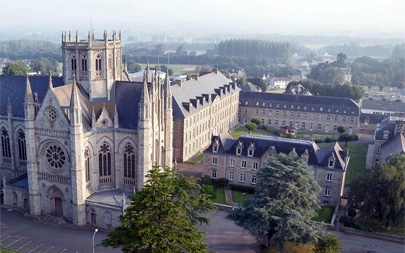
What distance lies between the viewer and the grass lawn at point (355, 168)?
7588cm

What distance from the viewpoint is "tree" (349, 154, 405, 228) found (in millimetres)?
52844

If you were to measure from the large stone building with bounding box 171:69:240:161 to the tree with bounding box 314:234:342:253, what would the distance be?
1721 inches

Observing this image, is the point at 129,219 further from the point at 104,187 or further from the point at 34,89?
the point at 34,89

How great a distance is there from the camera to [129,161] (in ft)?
188

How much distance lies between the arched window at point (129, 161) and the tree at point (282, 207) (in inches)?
675

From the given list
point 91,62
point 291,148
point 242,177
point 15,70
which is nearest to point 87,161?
point 91,62

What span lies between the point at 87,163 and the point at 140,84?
14152mm

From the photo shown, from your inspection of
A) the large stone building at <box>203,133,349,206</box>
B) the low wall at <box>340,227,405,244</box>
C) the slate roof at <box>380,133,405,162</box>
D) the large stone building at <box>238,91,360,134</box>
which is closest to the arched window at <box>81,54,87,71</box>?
the large stone building at <box>203,133,349,206</box>

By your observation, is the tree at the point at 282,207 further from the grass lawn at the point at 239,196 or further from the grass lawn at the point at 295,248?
the grass lawn at the point at 239,196

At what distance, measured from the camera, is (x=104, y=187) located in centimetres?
5800

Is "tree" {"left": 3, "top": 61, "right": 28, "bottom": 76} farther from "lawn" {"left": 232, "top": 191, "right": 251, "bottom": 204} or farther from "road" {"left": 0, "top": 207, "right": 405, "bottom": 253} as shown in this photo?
"lawn" {"left": 232, "top": 191, "right": 251, "bottom": 204}

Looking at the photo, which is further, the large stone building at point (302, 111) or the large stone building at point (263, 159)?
the large stone building at point (302, 111)

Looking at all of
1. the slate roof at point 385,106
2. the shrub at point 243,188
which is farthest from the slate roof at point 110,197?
the slate roof at point 385,106

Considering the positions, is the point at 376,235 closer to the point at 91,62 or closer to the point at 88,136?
the point at 88,136
